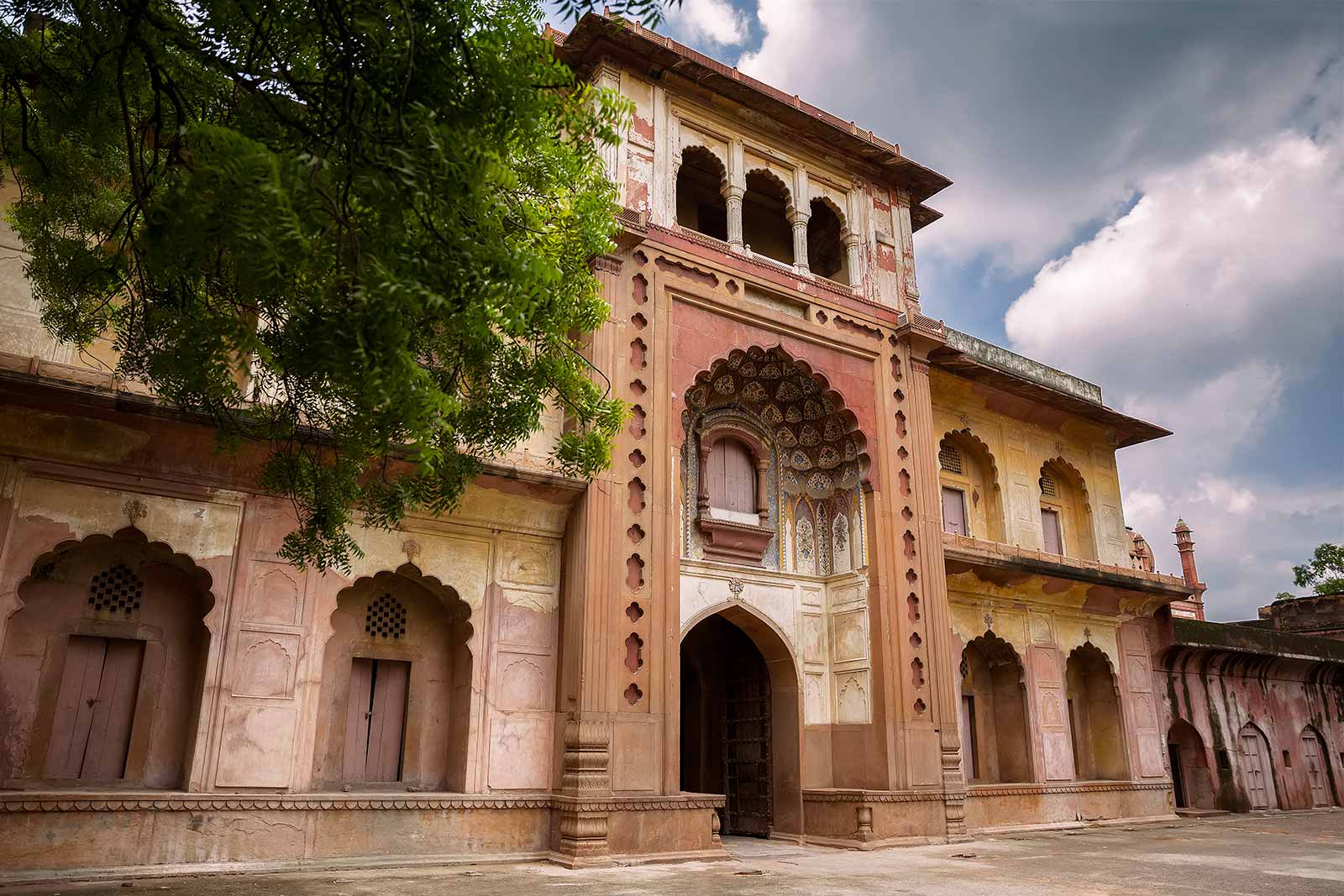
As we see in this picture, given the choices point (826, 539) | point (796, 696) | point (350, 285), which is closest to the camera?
point (350, 285)

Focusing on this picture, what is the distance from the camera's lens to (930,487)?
13508 millimetres

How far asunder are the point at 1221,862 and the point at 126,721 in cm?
1102

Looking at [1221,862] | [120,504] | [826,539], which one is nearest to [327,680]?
[120,504]

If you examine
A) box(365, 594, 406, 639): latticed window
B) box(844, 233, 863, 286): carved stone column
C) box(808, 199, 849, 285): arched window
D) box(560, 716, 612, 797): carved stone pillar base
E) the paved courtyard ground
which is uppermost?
box(808, 199, 849, 285): arched window

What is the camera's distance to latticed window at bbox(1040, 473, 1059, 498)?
17.1 m

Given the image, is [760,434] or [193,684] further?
[760,434]

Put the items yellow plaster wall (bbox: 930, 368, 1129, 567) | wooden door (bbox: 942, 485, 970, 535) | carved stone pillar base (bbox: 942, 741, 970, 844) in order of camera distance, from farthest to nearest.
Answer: yellow plaster wall (bbox: 930, 368, 1129, 567) → wooden door (bbox: 942, 485, 970, 535) → carved stone pillar base (bbox: 942, 741, 970, 844)

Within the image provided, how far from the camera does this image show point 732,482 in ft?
43.8

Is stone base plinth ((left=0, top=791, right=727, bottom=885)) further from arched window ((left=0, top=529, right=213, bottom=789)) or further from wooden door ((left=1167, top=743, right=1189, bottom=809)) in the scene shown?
wooden door ((left=1167, top=743, right=1189, bottom=809))

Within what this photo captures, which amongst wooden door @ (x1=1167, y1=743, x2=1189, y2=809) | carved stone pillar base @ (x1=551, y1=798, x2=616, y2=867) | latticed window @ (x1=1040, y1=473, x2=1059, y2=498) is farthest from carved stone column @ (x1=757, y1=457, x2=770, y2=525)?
wooden door @ (x1=1167, y1=743, x2=1189, y2=809)

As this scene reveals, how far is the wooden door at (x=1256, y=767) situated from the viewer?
59.9ft

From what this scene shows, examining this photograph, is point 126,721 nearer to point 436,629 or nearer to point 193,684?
point 193,684

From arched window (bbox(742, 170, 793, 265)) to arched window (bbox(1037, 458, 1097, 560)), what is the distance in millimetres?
6304

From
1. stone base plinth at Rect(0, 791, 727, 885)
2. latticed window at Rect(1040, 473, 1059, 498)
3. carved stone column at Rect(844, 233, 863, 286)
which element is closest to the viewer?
stone base plinth at Rect(0, 791, 727, 885)
